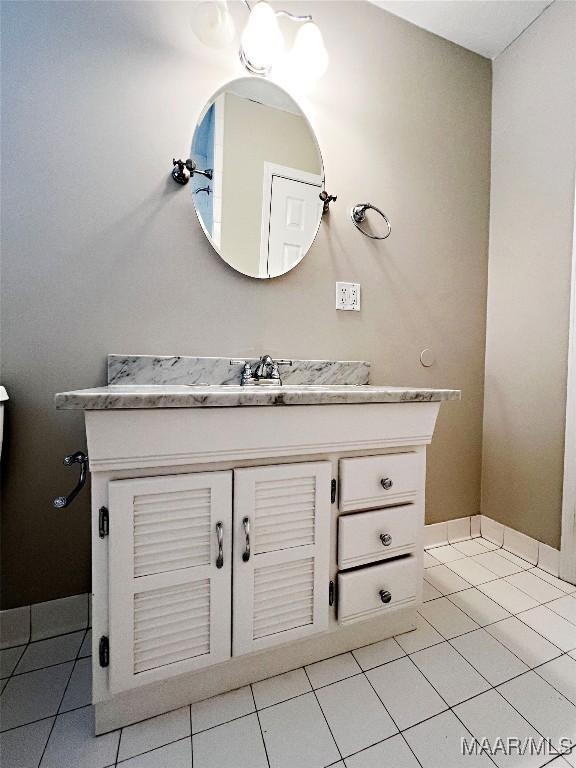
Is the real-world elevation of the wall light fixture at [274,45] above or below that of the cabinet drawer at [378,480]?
above

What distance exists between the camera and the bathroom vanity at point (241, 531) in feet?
2.44

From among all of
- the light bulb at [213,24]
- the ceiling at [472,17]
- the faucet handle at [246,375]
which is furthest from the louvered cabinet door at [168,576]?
the ceiling at [472,17]

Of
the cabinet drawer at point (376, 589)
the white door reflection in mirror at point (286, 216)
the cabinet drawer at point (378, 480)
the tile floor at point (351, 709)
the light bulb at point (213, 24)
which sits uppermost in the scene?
the light bulb at point (213, 24)

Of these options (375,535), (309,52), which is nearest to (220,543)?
(375,535)

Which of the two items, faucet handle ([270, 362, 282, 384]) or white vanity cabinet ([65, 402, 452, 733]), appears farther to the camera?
faucet handle ([270, 362, 282, 384])

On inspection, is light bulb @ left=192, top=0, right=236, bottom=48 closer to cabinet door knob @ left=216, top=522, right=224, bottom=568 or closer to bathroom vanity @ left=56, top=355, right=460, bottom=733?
bathroom vanity @ left=56, top=355, right=460, bottom=733

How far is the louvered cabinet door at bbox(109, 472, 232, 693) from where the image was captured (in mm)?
744

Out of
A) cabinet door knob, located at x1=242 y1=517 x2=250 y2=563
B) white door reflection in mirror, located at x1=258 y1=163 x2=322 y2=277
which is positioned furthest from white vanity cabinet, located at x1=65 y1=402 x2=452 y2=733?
white door reflection in mirror, located at x1=258 y1=163 x2=322 y2=277

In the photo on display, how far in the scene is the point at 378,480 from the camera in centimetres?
99

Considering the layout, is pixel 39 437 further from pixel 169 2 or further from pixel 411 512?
pixel 169 2

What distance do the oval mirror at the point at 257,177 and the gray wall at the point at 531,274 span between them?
95 centimetres

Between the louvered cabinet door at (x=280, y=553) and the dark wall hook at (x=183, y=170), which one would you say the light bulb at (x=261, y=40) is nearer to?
the dark wall hook at (x=183, y=170)

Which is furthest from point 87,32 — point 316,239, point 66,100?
point 316,239

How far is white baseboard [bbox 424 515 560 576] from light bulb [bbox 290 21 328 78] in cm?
194
